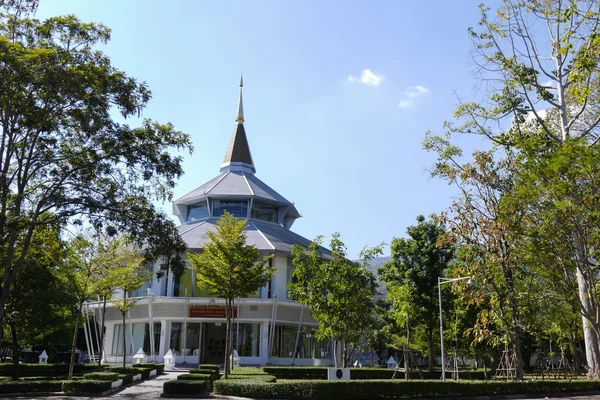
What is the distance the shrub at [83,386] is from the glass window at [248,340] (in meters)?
21.2

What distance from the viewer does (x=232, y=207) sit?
48344mm

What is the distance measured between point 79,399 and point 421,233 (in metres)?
25.3

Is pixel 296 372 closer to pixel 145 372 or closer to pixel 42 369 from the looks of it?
pixel 145 372

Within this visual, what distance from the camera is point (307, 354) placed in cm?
4378

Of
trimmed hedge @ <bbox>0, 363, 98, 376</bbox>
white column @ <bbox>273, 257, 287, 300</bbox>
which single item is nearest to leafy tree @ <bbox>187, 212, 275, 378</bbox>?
trimmed hedge @ <bbox>0, 363, 98, 376</bbox>

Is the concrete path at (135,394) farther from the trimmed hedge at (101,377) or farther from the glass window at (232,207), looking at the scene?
the glass window at (232,207)

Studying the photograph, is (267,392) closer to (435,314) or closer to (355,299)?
(355,299)

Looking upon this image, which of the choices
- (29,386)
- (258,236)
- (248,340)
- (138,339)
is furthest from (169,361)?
(29,386)

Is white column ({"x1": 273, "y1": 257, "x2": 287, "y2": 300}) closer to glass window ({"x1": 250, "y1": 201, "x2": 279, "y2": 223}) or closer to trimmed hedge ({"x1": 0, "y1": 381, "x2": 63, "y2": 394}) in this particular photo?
glass window ({"x1": 250, "y1": 201, "x2": 279, "y2": 223})

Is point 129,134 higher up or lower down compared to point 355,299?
higher up

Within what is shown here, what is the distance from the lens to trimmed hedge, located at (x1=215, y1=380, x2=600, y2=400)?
1772cm

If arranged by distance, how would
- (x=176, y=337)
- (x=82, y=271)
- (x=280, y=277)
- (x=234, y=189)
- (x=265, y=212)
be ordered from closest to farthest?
(x=82, y=271), (x=176, y=337), (x=280, y=277), (x=234, y=189), (x=265, y=212)

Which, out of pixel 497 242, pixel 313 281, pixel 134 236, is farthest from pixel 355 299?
pixel 134 236

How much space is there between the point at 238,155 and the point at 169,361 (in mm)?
25857
